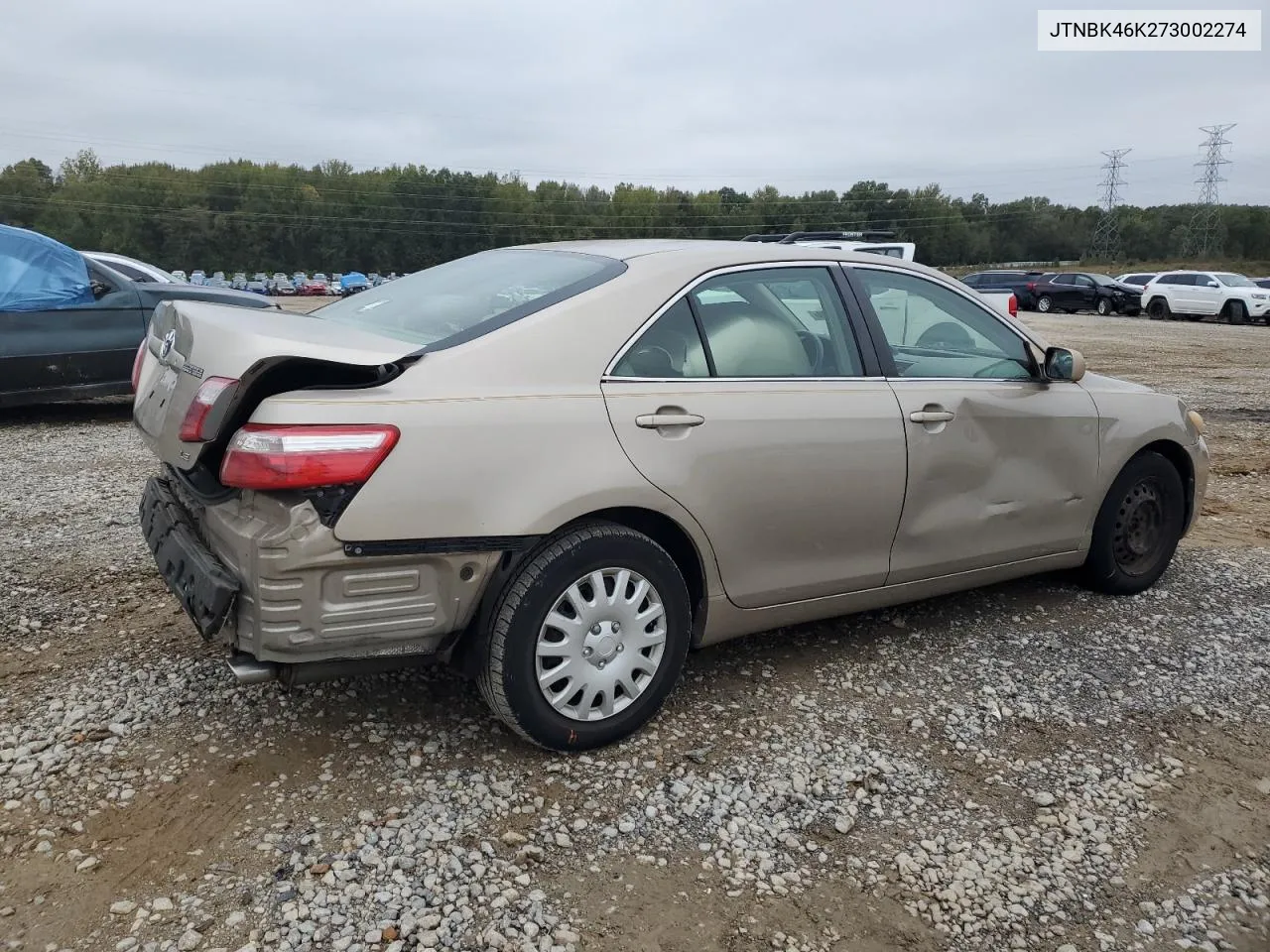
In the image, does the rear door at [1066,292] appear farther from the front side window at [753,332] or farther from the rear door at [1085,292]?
the front side window at [753,332]

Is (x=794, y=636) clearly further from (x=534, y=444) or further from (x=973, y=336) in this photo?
(x=534, y=444)

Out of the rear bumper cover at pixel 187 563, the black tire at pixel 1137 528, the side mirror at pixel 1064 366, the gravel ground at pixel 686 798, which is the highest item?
the side mirror at pixel 1064 366

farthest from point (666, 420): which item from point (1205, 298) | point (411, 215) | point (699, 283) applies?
point (411, 215)

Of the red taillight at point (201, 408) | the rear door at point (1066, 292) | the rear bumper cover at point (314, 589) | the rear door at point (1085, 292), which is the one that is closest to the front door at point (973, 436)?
the rear bumper cover at point (314, 589)

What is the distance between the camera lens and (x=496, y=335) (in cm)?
287

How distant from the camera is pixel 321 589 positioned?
101 inches

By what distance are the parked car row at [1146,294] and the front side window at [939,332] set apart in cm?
2340

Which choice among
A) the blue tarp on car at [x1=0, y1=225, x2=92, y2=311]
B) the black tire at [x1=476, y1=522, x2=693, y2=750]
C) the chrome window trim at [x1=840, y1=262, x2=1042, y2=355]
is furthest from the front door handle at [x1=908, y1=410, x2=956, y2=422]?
the blue tarp on car at [x1=0, y1=225, x2=92, y2=311]

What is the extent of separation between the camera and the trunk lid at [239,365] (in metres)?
2.59

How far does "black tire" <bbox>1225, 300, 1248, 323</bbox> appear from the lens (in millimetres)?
27625

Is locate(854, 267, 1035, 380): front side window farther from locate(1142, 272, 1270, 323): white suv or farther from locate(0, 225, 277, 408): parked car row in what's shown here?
locate(1142, 272, 1270, 323): white suv

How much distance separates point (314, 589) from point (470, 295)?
1231 millimetres

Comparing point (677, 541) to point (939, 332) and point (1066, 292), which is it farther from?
point (1066, 292)

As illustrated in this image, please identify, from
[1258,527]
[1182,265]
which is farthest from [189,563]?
[1182,265]
